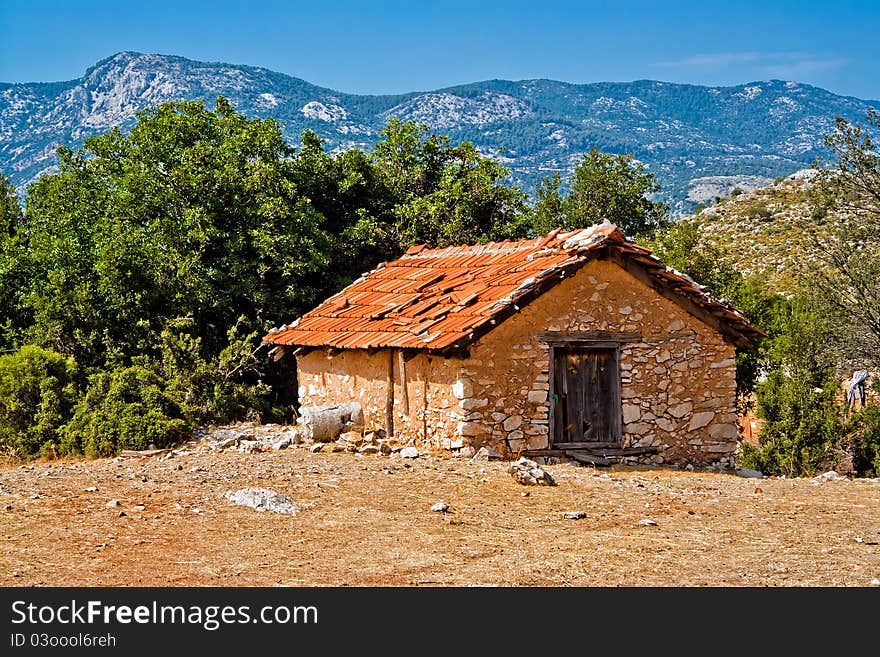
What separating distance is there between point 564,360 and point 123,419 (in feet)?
22.1

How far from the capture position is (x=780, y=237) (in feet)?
144

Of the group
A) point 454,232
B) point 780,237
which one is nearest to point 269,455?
point 454,232

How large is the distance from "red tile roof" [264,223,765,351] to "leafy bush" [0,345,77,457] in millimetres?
3737

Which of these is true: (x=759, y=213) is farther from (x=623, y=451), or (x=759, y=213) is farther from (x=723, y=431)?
(x=623, y=451)

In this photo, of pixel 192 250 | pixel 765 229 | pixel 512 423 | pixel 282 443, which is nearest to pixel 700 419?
pixel 512 423

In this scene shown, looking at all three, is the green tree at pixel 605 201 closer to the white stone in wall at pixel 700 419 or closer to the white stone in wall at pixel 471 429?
the white stone in wall at pixel 700 419

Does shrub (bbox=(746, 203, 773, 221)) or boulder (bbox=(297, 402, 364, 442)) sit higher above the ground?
shrub (bbox=(746, 203, 773, 221))

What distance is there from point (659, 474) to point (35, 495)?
8.11m

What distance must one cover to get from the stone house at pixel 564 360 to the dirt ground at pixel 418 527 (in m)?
1.10

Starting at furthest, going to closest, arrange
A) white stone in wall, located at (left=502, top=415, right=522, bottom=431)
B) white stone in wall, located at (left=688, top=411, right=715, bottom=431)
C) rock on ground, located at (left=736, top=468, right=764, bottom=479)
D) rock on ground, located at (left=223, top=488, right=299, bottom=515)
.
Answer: white stone in wall, located at (left=688, top=411, right=715, bottom=431), rock on ground, located at (left=736, top=468, right=764, bottom=479), white stone in wall, located at (left=502, top=415, right=522, bottom=431), rock on ground, located at (left=223, top=488, right=299, bottom=515)

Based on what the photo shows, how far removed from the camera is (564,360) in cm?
1454

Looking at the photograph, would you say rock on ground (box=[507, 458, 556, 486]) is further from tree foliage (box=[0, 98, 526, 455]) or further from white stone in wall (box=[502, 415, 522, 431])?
tree foliage (box=[0, 98, 526, 455])

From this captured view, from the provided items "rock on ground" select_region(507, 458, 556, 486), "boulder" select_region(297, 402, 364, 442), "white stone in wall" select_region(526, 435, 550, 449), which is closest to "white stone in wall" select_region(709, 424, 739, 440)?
"white stone in wall" select_region(526, 435, 550, 449)

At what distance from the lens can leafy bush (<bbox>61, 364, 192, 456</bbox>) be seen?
14.9m
